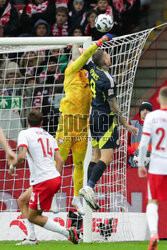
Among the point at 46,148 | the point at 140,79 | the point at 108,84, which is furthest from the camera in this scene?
the point at 140,79

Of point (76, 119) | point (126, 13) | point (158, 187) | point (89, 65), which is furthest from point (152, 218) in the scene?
point (126, 13)

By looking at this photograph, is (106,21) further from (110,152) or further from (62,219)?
(62,219)

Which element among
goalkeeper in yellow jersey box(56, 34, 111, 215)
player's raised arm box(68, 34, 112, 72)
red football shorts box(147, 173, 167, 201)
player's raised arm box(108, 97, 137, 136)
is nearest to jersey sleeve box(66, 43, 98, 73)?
player's raised arm box(68, 34, 112, 72)

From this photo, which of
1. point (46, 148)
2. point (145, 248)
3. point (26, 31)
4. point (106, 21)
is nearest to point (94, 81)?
point (106, 21)

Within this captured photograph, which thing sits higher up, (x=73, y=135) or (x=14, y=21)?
(x=14, y=21)

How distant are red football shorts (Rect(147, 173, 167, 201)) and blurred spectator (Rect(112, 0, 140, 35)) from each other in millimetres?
7604

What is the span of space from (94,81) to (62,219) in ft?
8.49

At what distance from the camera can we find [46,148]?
8.22m

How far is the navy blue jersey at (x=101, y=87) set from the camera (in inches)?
360

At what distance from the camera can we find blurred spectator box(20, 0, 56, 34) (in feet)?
46.4

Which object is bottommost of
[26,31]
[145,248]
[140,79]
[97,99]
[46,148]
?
[145,248]

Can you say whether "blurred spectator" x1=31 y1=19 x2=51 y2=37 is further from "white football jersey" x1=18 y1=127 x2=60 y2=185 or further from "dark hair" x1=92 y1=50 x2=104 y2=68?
"white football jersey" x1=18 y1=127 x2=60 y2=185

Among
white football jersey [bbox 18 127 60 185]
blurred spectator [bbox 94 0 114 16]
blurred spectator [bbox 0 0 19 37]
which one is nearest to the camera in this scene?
white football jersey [bbox 18 127 60 185]

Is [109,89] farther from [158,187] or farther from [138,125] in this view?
[158,187]
